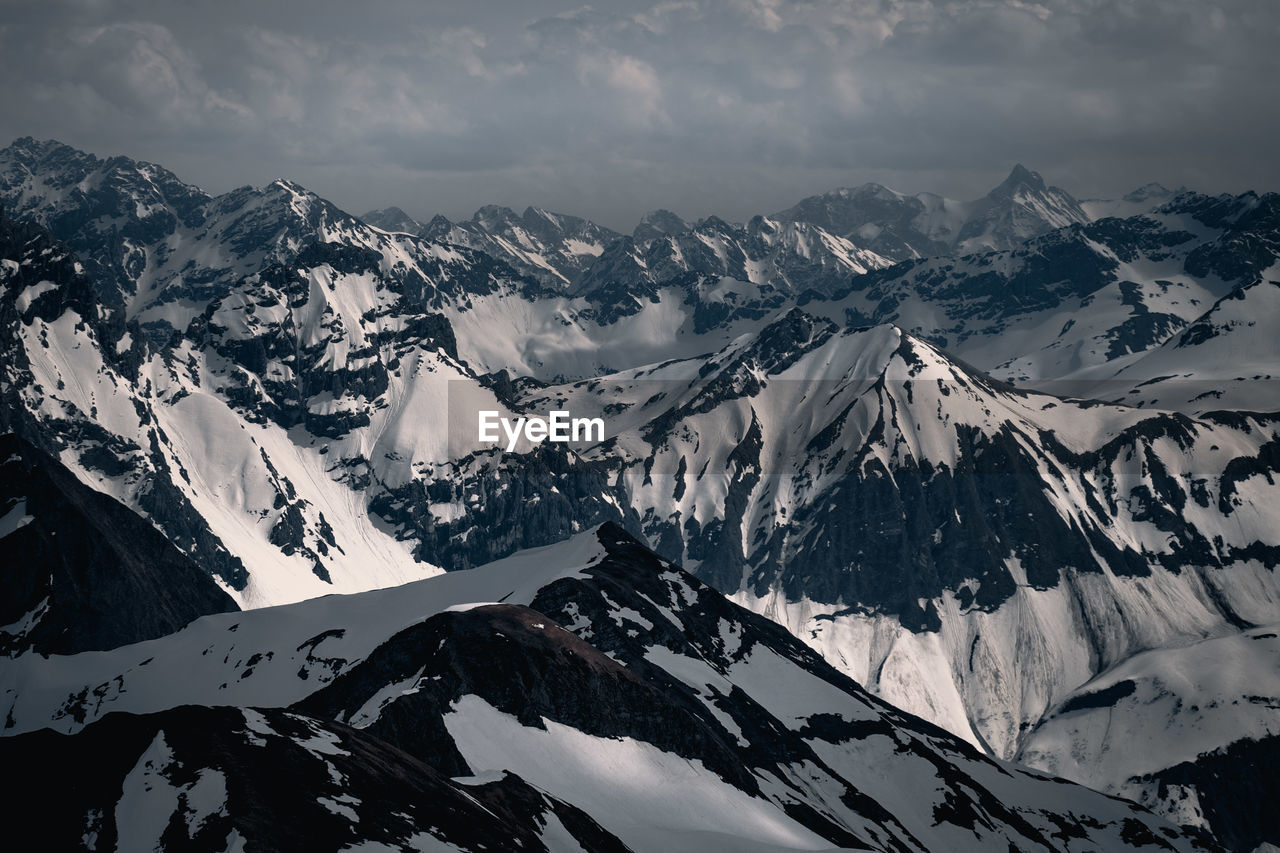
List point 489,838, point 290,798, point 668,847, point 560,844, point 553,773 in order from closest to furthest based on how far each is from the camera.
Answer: point 290,798
point 489,838
point 560,844
point 668,847
point 553,773

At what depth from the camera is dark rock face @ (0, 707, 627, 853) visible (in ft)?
398

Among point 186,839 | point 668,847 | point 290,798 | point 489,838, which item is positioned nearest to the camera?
point 186,839

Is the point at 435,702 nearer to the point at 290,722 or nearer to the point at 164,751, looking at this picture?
the point at 290,722

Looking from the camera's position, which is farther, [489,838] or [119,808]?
[489,838]

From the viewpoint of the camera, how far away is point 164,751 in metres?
132

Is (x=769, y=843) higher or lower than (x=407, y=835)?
lower

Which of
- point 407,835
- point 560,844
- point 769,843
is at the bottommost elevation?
point 769,843

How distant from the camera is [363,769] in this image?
5723 inches

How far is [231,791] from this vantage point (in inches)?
4958

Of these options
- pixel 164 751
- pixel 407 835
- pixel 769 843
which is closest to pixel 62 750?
pixel 164 751

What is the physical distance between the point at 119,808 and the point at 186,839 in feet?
29.9

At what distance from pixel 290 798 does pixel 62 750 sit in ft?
72.4

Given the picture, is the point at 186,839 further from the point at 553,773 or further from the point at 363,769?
the point at 553,773

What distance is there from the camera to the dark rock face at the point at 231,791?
12138 centimetres
